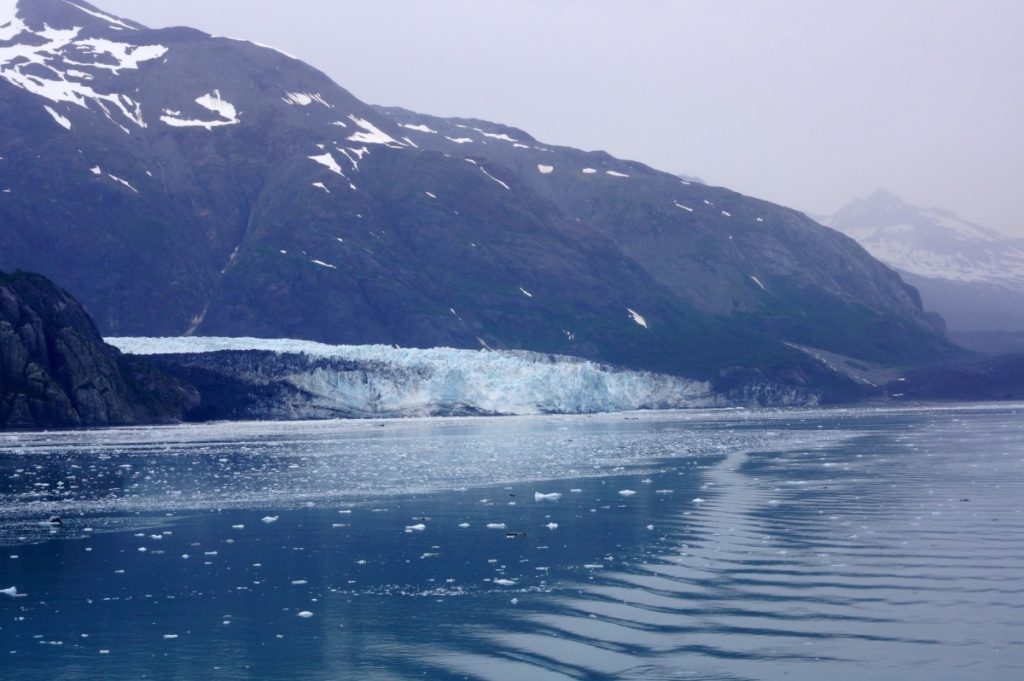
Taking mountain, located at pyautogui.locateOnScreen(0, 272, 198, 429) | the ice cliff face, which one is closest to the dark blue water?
mountain, located at pyautogui.locateOnScreen(0, 272, 198, 429)

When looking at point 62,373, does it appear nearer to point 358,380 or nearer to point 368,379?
point 358,380

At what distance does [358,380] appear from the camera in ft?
335

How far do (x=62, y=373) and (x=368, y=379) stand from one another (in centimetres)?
2398

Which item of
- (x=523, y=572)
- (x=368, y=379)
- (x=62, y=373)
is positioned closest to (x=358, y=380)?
(x=368, y=379)

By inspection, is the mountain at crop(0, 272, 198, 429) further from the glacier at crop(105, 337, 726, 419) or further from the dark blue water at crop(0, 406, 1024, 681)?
the dark blue water at crop(0, 406, 1024, 681)

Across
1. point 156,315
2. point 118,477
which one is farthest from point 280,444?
point 156,315

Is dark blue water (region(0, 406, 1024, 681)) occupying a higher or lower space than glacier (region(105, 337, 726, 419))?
A: lower

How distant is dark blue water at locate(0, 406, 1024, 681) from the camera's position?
16.5m

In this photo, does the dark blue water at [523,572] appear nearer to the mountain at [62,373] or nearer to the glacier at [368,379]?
the mountain at [62,373]

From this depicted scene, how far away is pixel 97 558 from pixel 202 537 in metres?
3.20

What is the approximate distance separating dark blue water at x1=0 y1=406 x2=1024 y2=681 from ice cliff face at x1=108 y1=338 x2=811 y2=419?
2207 inches

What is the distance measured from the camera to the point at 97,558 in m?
25.4

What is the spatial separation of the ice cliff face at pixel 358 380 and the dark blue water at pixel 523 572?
56.1 meters

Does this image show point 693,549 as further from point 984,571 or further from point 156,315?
point 156,315
